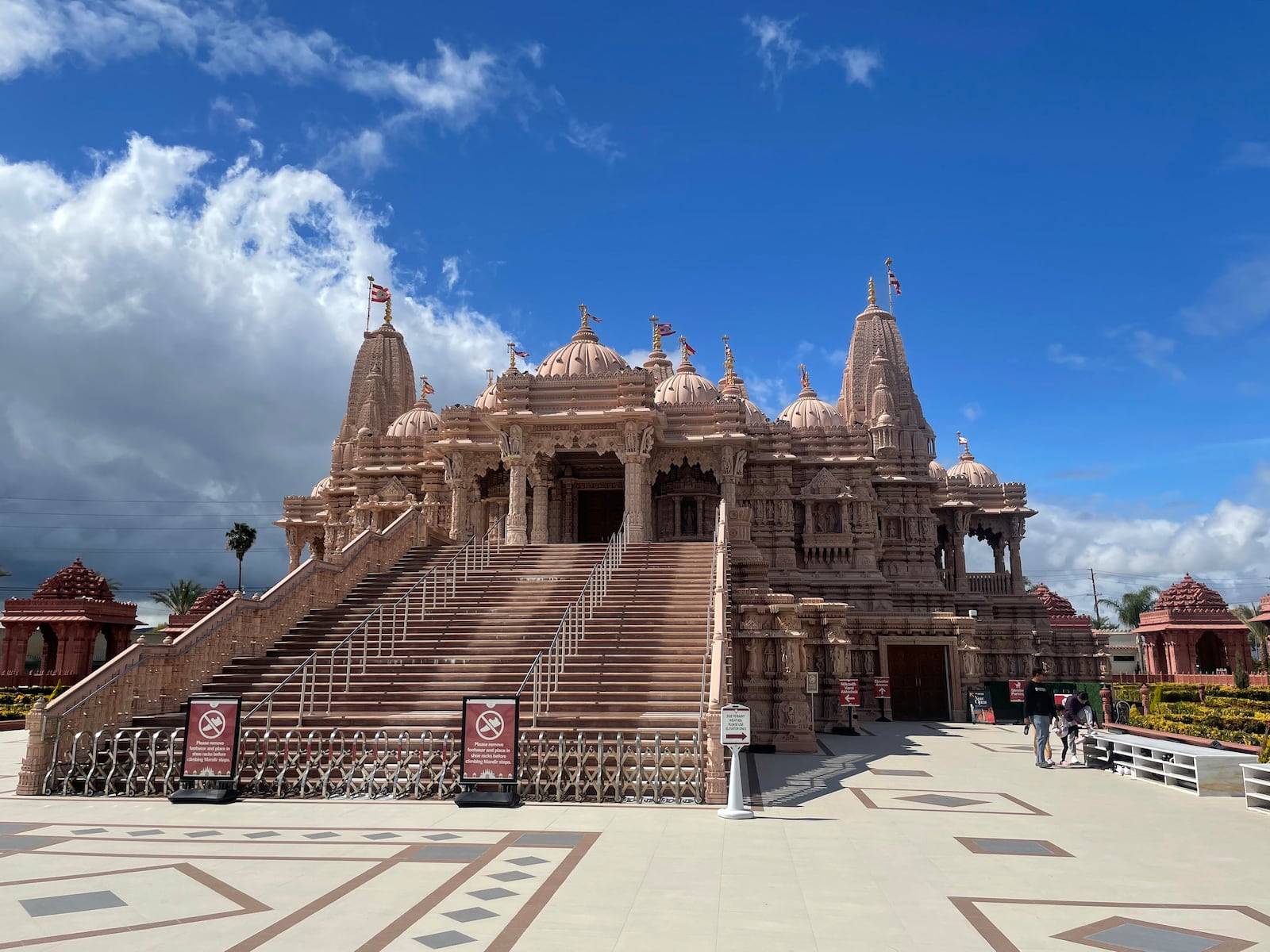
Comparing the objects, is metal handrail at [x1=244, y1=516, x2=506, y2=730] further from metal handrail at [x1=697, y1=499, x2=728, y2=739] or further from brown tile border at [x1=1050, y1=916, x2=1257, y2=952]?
brown tile border at [x1=1050, y1=916, x2=1257, y2=952]

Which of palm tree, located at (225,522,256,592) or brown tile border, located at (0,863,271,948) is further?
palm tree, located at (225,522,256,592)

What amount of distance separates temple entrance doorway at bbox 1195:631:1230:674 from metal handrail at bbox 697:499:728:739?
4108cm

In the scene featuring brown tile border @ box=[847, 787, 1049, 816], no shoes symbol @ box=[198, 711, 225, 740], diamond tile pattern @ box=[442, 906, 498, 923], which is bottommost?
diamond tile pattern @ box=[442, 906, 498, 923]

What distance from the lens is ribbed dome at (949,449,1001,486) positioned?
157 feet

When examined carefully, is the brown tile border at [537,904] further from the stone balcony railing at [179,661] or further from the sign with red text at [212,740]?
the stone balcony railing at [179,661]

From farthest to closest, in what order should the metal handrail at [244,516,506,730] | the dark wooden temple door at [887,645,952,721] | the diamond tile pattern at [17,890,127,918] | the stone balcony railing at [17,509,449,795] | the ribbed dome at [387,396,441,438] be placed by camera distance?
the ribbed dome at [387,396,441,438], the dark wooden temple door at [887,645,952,721], the metal handrail at [244,516,506,730], the stone balcony railing at [17,509,449,795], the diamond tile pattern at [17,890,127,918]

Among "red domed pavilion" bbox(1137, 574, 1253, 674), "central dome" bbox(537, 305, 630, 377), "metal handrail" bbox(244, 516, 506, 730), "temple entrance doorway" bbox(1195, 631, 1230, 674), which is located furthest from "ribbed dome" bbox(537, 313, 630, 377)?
"temple entrance doorway" bbox(1195, 631, 1230, 674)

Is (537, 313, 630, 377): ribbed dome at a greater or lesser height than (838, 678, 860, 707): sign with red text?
greater

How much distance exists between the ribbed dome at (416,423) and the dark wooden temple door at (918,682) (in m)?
23.8

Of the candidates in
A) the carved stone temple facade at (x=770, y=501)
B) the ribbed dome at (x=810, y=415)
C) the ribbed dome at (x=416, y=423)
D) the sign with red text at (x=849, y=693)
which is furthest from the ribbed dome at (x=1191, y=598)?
the ribbed dome at (x=416, y=423)

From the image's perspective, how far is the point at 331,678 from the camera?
17.2 m

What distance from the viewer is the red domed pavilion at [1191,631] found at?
162ft

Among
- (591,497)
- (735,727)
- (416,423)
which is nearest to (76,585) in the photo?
(416,423)

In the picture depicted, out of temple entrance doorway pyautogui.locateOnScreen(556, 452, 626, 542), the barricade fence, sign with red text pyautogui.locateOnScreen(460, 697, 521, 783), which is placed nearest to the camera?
sign with red text pyautogui.locateOnScreen(460, 697, 521, 783)
